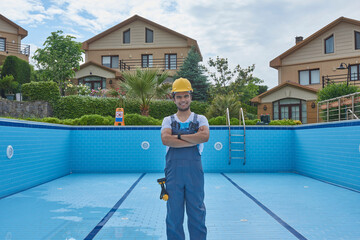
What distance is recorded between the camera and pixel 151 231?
3.46 meters

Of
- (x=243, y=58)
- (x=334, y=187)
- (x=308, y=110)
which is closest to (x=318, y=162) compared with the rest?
(x=334, y=187)

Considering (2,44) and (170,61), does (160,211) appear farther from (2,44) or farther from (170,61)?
(2,44)

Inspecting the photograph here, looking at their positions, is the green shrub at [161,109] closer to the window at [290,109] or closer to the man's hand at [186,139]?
the window at [290,109]

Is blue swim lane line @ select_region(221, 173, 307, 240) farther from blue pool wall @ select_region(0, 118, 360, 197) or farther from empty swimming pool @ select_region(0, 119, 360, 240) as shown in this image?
blue pool wall @ select_region(0, 118, 360, 197)

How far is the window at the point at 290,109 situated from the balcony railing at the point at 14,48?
937 inches

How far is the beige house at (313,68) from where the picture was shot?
20500 millimetres

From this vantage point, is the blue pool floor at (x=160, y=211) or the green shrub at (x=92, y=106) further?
the green shrub at (x=92, y=106)

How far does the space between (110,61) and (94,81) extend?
262cm

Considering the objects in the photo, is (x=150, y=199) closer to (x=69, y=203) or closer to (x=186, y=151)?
(x=69, y=203)

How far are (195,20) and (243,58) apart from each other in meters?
9.57

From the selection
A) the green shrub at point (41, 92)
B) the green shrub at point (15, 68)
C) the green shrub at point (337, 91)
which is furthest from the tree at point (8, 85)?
the green shrub at point (337, 91)

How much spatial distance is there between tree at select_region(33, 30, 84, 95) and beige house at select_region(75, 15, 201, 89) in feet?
6.74

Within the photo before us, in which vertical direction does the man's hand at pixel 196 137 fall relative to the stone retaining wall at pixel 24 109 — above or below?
below

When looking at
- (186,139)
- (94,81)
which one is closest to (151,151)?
(186,139)
